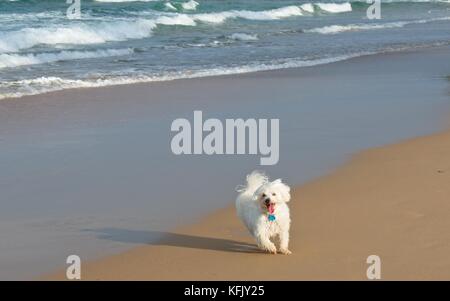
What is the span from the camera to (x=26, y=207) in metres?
6.84

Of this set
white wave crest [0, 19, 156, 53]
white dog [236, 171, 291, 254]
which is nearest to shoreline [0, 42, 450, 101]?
white wave crest [0, 19, 156, 53]

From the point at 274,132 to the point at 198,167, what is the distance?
73.0 inches

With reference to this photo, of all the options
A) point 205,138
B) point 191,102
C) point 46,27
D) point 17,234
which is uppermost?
point 46,27

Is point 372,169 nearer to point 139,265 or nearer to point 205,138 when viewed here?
point 205,138

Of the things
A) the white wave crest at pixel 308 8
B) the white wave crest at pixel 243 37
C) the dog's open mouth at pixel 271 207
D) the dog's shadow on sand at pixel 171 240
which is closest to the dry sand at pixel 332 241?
the dog's shadow on sand at pixel 171 240

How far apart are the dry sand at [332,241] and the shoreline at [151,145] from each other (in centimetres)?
19

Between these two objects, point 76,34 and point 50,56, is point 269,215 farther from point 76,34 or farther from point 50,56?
point 76,34

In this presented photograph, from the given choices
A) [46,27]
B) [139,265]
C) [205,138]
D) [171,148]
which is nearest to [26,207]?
[139,265]

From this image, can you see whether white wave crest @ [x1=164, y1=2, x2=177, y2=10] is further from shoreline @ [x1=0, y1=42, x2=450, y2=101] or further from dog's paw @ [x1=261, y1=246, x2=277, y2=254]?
dog's paw @ [x1=261, y1=246, x2=277, y2=254]

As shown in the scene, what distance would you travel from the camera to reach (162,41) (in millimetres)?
23953

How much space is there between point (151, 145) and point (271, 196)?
3.68 m

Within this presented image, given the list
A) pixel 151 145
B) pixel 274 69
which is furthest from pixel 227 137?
pixel 274 69

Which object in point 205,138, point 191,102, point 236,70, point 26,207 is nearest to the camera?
Result: point 26,207
